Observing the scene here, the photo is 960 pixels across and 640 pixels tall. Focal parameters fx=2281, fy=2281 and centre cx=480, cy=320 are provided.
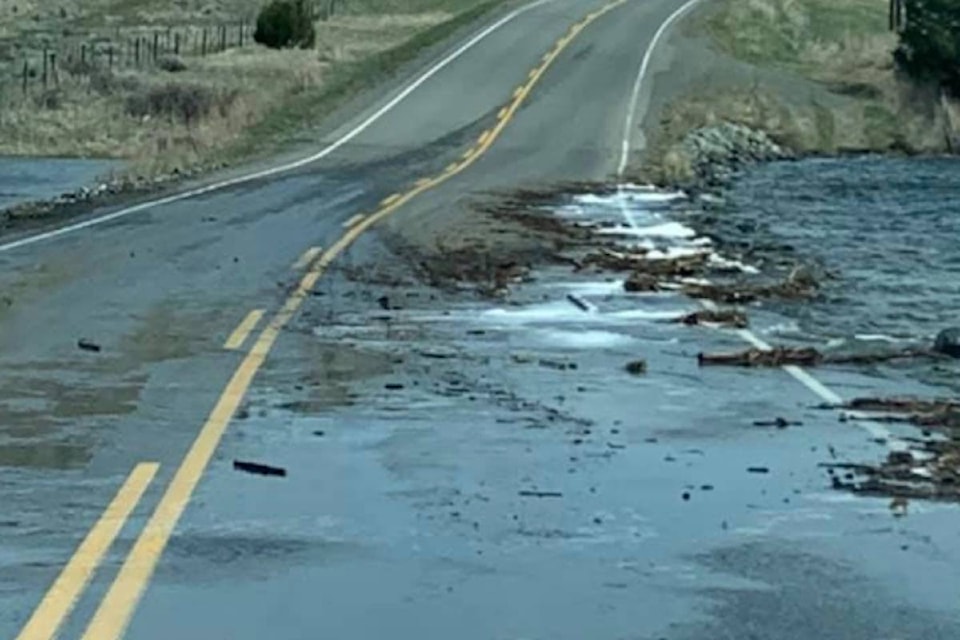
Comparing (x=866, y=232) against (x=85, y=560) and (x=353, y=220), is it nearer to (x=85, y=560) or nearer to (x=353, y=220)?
(x=353, y=220)

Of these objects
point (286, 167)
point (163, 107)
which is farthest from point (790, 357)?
point (163, 107)

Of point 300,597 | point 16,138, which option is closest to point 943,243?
point 300,597

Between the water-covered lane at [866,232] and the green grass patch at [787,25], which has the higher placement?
the water-covered lane at [866,232]

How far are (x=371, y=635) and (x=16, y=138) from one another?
46806 mm

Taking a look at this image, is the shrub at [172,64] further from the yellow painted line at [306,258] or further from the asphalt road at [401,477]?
the asphalt road at [401,477]

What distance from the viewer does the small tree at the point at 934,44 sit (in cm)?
5250

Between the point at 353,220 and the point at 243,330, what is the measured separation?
38.1 ft

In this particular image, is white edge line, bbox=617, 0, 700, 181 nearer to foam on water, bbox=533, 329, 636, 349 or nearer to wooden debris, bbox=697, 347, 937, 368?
foam on water, bbox=533, 329, 636, 349

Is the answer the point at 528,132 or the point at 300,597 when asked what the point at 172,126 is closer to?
the point at 528,132

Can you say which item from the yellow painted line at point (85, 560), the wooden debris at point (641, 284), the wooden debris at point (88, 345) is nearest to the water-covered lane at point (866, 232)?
the wooden debris at point (641, 284)

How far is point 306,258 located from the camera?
80.5ft

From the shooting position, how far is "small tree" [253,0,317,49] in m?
68.1

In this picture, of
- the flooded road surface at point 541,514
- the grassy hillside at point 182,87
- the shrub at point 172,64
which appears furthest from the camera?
the shrub at point 172,64

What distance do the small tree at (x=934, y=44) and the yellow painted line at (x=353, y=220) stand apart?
25267mm
